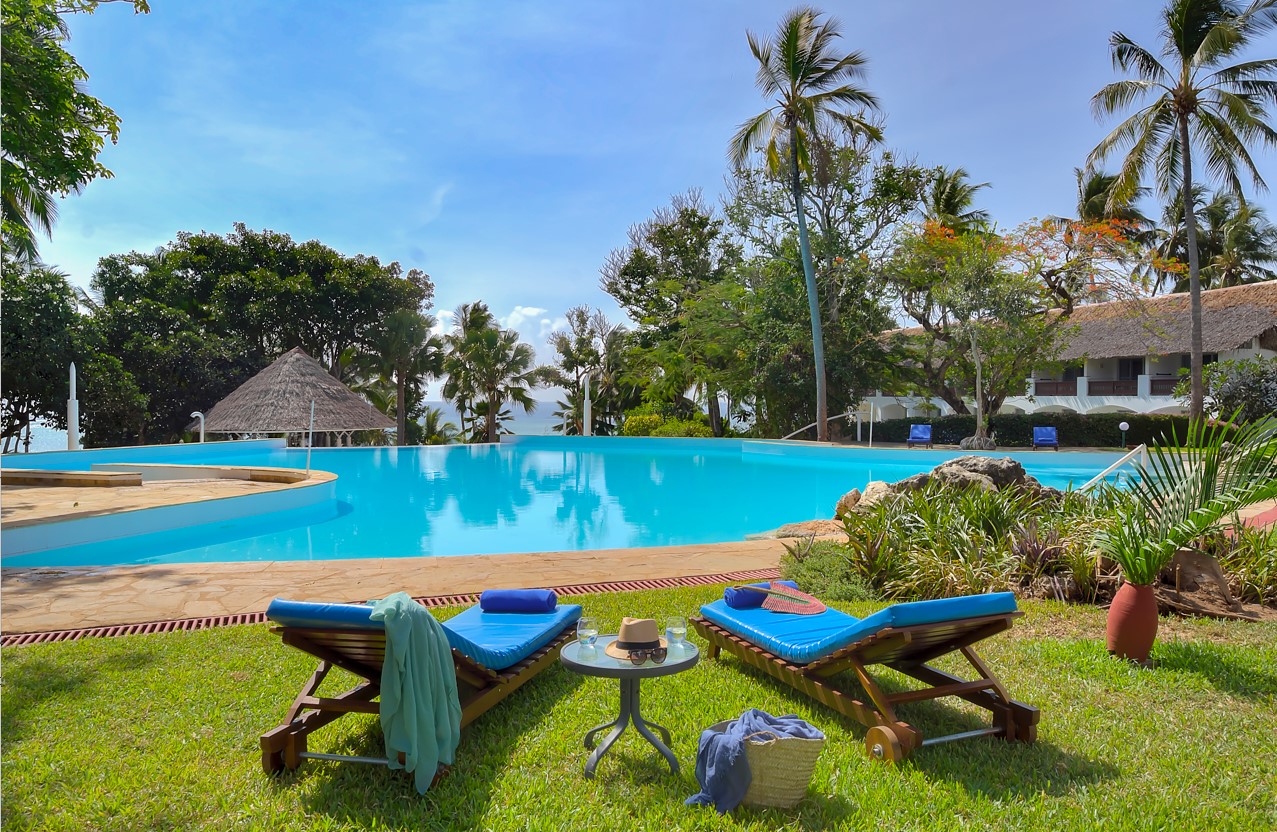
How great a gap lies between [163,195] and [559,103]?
8.23m

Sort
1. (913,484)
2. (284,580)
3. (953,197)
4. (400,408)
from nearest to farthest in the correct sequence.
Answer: (284,580), (913,484), (953,197), (400,408)

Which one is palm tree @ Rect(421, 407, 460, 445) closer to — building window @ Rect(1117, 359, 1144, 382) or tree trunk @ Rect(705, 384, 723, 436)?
tree trunk @ Rect(705, 384, 723, 436)

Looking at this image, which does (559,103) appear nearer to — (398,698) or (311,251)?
(398,698)

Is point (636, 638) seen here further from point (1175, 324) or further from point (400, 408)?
point (1175, 324)

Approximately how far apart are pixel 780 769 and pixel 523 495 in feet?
40.9

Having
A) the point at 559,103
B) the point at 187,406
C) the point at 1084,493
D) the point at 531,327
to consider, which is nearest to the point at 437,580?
the point at 1084,493

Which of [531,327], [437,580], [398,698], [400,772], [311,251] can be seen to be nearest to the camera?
[398,698]

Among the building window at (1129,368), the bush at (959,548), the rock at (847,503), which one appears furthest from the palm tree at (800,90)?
the bush at (959,548)

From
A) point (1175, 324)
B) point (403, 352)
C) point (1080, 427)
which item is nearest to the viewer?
point (1080, 427)

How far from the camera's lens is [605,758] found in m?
3.20

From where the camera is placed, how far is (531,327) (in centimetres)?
3041

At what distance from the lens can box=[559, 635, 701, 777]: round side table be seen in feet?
9.80

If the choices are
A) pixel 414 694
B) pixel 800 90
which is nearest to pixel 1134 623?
pixel 414 694

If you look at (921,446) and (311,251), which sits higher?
(311,251)
